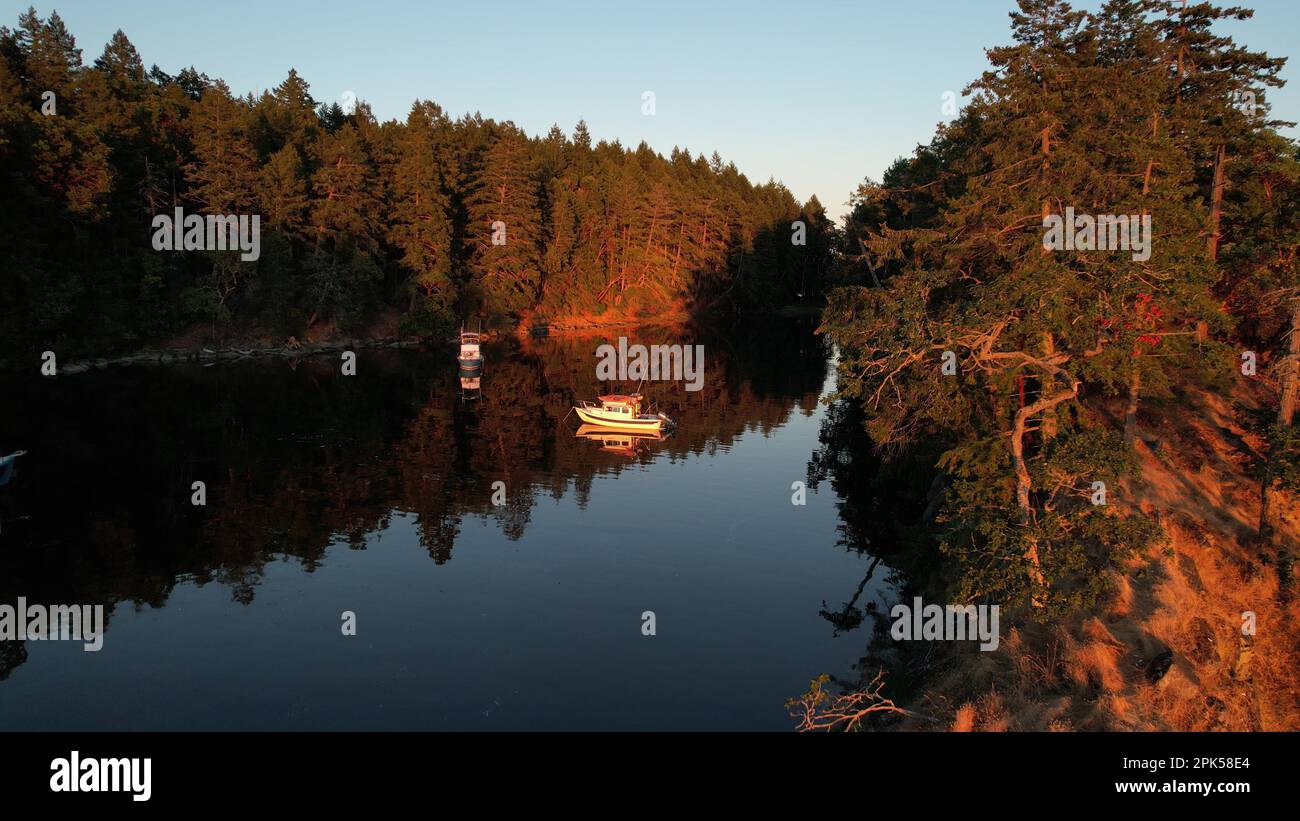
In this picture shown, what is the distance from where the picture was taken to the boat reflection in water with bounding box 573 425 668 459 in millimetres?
52684

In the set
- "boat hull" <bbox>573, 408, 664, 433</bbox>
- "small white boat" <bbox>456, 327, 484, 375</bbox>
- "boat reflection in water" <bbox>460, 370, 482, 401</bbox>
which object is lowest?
"boat hull" <bbox>573, 408, 664, 433</bbox>

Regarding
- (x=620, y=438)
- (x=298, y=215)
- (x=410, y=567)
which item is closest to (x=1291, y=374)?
(x=410, y=567)

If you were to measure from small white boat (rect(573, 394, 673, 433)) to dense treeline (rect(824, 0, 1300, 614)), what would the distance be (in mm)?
19522

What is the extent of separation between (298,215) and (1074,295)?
8713cm

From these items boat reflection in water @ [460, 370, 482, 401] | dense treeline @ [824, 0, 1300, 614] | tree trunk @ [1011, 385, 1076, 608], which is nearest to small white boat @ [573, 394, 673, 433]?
boat reflection in water @ [460, 370, 482, 401]

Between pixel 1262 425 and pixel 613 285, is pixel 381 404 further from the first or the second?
pixel 613 285

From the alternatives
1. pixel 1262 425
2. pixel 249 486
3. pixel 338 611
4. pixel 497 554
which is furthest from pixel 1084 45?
pixel 249 486

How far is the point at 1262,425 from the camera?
2945 centimetres

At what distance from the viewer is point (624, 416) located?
5694cm

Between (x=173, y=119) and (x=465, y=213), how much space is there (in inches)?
1521

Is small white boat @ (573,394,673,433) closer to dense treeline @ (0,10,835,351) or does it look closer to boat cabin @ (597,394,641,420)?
boat cabin @ (597,394,641,420)

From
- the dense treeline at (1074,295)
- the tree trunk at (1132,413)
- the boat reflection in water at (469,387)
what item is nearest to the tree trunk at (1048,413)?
the dense treeline at (1074,295)

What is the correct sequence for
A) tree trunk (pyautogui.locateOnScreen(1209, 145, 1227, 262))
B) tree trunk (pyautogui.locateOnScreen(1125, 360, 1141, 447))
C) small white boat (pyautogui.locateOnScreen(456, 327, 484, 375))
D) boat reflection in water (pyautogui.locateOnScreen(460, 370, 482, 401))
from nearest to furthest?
tree trunk (pyautogui.locateOnScreen(1125, 360, 1141, 447))
tree trunk (pyautogui.locateOnScreen(1209, 145, 1227, 262))
boat reflection in water (pyautogui.locateOnScreen(460, 370, 482, 401))
small white boat (pyautogui.locateOnScreen(456, 327, 484, 375))
